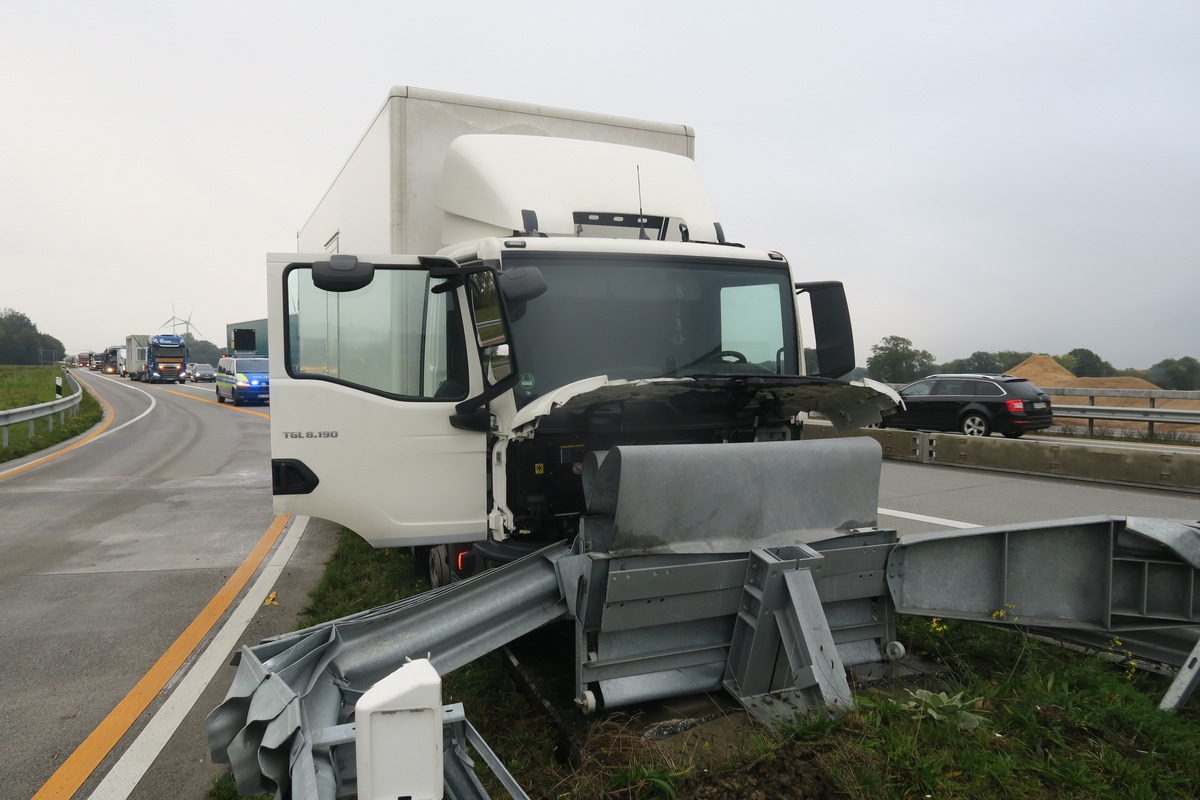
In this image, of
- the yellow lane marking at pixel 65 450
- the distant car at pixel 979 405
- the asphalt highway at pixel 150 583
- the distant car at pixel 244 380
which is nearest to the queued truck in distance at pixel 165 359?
the distant car at pixel 244 380

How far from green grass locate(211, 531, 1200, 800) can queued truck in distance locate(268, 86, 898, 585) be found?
1.14 metres

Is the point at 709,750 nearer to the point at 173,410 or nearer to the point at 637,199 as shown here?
the point at 637,199

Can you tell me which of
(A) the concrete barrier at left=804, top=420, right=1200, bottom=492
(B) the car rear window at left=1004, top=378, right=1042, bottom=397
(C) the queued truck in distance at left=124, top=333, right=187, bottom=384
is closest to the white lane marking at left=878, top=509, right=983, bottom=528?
(A) the concrete barrier at left=804, top=420, right=1200, bottom=492

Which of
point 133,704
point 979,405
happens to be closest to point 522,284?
point 133,704

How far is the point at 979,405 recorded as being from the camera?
58.4 feet

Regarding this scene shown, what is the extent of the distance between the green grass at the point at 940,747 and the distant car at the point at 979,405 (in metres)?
14.0

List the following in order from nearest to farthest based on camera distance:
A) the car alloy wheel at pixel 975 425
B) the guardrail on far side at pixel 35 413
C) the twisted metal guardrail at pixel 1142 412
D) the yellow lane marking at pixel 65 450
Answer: the yellow lane marking at pixel 65 450, the guardrail on far side at pixel 35 413, the twisted metal guardrail at pixel 1142 412, the car alloy wheel at pixel 975 425

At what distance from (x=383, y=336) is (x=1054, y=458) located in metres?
11.6

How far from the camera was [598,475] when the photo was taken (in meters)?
3.65

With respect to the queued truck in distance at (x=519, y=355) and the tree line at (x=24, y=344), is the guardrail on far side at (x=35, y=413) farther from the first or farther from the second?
the tree line at (x=24, y=344)

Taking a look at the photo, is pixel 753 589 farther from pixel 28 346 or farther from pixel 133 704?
pixel 28 346

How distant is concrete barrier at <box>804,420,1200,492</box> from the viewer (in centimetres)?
1115

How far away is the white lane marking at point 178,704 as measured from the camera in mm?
3614

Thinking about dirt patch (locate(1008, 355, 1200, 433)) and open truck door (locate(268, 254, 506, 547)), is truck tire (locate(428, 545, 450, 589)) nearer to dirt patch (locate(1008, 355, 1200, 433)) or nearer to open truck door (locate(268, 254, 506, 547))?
open truck door (locate(268, 254, 506, 547))
